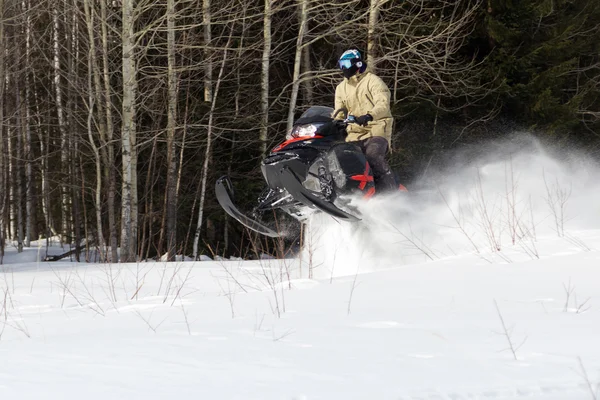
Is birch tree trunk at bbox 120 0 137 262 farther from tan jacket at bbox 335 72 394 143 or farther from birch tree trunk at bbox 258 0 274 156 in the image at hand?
tan jacket at bbox 335 72 394 143

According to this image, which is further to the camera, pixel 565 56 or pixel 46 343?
pixel 565 56

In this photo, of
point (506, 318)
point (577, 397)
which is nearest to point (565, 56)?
point (506, 318)

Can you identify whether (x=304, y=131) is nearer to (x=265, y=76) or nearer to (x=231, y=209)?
(x=231, y=209)

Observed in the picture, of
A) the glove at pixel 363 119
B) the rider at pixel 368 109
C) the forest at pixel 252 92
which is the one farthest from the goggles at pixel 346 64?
the forest at pixel 252 92

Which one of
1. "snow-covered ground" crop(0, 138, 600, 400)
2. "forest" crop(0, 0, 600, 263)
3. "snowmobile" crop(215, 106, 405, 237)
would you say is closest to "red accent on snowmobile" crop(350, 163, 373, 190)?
"snowmobile" crop(215, 106, 405, 237)

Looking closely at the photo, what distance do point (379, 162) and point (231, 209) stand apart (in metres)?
1.64

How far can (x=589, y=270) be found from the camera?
5.18m

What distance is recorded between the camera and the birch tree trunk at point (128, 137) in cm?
1284

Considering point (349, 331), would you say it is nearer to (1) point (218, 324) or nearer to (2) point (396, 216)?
(1) point (218, 324)

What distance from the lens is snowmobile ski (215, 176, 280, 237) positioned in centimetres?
816

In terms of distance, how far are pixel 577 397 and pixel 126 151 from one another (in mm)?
11371

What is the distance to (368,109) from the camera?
26.0ft

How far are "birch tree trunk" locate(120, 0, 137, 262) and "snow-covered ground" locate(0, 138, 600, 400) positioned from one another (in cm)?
593

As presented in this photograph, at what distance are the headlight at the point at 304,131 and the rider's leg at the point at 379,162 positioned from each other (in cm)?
63
